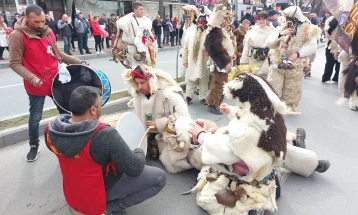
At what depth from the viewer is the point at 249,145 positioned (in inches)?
74.9

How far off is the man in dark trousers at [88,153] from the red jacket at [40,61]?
1.41m

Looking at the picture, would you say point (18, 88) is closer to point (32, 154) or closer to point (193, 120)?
point (32, 154)

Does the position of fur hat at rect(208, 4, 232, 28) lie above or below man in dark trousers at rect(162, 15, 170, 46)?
above

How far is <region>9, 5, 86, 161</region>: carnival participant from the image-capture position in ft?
9.72

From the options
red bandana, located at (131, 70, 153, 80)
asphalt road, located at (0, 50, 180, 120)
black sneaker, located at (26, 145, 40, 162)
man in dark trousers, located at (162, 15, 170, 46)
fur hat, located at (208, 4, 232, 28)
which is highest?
fur hat, located at (208, 4, 232, 28)

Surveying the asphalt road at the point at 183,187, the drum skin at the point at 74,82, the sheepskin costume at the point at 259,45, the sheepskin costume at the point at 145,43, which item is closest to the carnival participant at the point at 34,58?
the drum skin at the point at 74,82

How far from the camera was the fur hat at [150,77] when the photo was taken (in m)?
3.03

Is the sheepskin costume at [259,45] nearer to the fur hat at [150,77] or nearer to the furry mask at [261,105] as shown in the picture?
the fur hat at [150,77]

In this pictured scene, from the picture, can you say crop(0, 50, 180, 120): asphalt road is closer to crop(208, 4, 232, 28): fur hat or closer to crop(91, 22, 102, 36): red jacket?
crop(91, 22, 102, 36): red jacket

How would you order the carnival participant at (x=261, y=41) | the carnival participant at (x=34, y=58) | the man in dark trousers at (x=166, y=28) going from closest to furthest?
the carnival participant at (x=34, y=58), the carnival participant at (x=261, y=41), the man in dark trousers at (x=166, y=28)

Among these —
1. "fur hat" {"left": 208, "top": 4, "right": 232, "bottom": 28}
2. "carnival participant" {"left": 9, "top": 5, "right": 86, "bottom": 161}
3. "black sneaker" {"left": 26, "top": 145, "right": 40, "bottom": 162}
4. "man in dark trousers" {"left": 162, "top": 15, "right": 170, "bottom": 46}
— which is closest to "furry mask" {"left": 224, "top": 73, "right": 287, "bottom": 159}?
"carnival participant" {"left": 9, "top": 5, "right": 86, "bottom": 161}

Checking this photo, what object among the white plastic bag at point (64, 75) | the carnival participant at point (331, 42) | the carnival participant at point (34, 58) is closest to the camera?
the carnival participant at point (34, 58)

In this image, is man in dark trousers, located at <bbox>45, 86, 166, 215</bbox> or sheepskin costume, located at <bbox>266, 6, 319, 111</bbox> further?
sheepskin costume, located at <bbox>266, 6, 319, 111</bbox>

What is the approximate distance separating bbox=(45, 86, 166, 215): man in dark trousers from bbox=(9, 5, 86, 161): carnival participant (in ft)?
4.53
